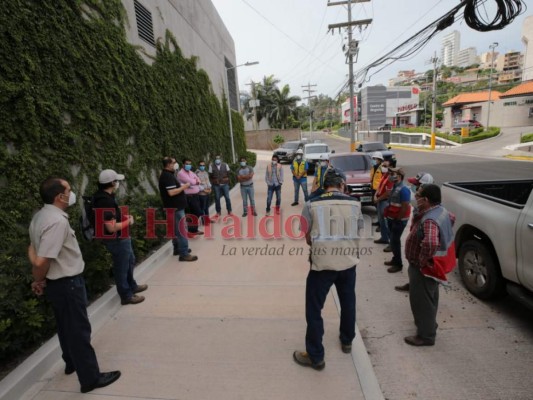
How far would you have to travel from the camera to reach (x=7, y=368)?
287cm

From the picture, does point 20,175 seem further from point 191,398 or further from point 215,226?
point 215,226

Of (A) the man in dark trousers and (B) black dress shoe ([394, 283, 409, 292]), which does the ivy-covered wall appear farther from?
(B) black dress shoe ([394, 283, 409, 292])

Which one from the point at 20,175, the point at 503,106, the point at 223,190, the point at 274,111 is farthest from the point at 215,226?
the point at 503,106

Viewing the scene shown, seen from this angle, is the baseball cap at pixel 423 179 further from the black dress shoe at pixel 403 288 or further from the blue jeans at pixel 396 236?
the black dress shoe at pixel 403 288

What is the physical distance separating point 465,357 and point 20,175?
5283 mm

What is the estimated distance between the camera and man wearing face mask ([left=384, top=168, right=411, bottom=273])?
467 cm

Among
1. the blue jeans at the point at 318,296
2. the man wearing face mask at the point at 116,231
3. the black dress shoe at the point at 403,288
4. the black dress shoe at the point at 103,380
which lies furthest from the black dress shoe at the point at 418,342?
the man wearing face mask at the point at 116,231

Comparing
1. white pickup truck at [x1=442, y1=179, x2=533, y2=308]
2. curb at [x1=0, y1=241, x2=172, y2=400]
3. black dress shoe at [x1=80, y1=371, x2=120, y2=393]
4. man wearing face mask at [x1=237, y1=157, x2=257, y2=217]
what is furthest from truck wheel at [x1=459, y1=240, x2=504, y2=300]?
man wearing face mask at [x1=237, y1=157, x2=257, y2=217]

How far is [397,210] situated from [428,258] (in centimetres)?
176

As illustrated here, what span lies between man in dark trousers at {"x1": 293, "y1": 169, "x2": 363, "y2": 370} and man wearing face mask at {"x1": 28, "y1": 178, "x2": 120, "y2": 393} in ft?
6.30

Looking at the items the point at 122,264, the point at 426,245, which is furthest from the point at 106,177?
the point at 426,245

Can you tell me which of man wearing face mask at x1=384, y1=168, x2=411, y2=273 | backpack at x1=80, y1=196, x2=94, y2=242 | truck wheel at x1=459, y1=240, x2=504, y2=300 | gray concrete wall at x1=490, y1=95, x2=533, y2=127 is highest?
gray concrete wall at x1=490, y1=95, x2=533, y2=127

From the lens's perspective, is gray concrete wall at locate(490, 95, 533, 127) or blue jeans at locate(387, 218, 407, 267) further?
gray concrete wall at locate(490, 95, 533, 127)

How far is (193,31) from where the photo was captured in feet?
37.3
